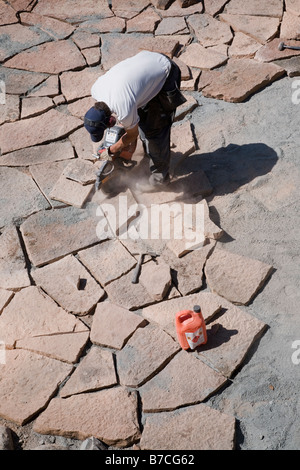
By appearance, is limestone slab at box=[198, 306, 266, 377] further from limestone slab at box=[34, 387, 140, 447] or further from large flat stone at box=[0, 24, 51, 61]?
large flat stone at box=[0, 24, 51, 61]

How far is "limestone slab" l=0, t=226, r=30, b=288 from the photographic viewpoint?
5320 mm

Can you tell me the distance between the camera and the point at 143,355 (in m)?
4.73

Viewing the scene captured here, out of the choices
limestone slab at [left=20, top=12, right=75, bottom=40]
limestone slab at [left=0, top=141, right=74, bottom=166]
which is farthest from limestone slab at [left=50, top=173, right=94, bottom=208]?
limestone slab at [left=20, top=12, right=75, bottom=40]

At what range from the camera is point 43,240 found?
5.68m

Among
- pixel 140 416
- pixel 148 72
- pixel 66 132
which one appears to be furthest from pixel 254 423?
pixel 66 132

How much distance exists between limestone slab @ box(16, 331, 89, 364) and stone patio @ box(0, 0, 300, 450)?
0.01 m

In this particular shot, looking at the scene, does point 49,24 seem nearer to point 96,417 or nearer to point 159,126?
point 159,126

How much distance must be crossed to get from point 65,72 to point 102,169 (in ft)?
7.94

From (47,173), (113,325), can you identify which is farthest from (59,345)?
(47,173)

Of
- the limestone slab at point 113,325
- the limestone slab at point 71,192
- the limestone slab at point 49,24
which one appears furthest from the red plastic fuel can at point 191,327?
the limestone slab at point 49,24

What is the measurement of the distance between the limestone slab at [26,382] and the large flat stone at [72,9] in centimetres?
547

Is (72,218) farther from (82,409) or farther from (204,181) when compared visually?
(82,409)

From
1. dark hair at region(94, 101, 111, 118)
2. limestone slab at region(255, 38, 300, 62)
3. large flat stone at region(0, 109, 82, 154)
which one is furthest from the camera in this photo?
limestone slab at region(255, 38, 300, 62)
